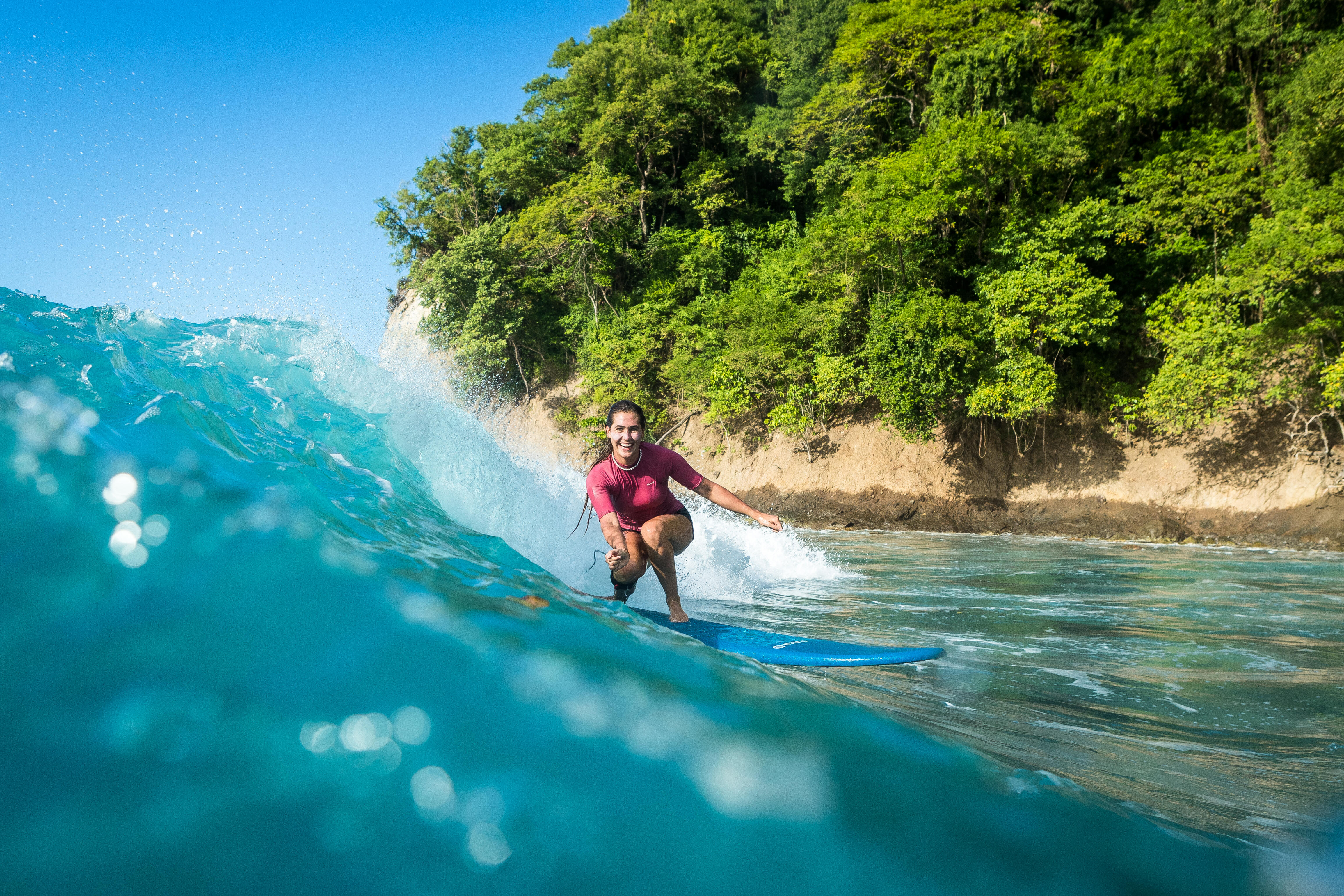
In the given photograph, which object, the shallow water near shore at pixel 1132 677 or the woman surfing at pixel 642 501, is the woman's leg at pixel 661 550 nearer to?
the woman surfing at pixel 642 501

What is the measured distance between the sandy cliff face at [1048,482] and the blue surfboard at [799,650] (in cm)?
689

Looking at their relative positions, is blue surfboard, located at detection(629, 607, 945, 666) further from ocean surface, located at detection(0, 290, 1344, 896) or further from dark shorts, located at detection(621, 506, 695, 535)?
dark shorts, located at detection(621, 506, 695, 535)

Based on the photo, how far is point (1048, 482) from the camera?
15.5 m

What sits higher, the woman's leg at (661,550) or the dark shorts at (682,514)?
the dark shorts at (682,514)

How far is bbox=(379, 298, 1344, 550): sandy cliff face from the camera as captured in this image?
12578 millimetres

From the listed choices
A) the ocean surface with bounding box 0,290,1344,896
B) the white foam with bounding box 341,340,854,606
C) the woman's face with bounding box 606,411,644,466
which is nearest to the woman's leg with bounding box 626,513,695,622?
the woman's face with bounding box 606,411,644,466

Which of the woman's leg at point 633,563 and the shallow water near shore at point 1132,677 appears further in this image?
the woman's leg at point 633,563

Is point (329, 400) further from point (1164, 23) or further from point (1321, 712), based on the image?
point (1164, 23)

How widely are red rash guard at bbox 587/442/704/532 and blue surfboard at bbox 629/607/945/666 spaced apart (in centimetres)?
93

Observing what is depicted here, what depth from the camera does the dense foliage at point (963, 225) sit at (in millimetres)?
12523

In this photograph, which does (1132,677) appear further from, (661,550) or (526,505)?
(526,505)

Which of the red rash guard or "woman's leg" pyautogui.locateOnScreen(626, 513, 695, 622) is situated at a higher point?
the red rash guard

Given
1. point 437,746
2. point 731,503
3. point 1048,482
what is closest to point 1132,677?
point 731,503

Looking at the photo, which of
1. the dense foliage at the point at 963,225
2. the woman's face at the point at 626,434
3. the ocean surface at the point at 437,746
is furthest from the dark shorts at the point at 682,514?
the dense foliage at the point at 963,225
